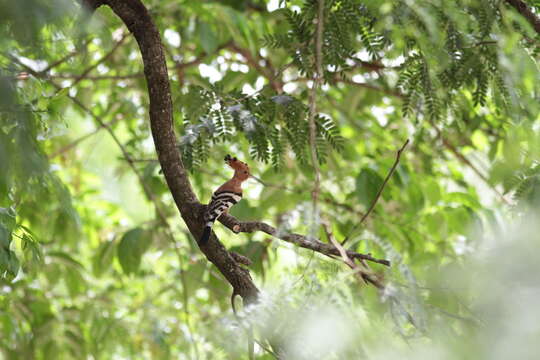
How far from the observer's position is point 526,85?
230 centimetres

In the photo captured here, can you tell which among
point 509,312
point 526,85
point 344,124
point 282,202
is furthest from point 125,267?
point 509,312

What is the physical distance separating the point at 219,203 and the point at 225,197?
0.34 feet

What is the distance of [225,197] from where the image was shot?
2.31 m

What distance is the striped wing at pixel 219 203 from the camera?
206 cm

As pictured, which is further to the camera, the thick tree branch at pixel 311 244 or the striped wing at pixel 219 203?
the striped wing at pixel 219 203

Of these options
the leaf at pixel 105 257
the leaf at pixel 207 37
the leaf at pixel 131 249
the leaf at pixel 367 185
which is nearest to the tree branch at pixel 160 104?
the leaf at pixel 367 185

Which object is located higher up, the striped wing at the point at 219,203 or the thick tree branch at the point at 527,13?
the thick tree branch at the point at 527,13

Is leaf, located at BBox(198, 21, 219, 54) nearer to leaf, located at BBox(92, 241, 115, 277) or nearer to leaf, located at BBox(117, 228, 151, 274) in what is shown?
leaf, located at BBox(117, 228, 151, 274)

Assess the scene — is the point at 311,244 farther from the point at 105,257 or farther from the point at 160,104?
the point at 105,257

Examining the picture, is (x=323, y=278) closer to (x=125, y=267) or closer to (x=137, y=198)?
(x=125, y=267)

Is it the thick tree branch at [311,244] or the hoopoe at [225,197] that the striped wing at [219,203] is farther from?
the thick tree branch at [311,244]

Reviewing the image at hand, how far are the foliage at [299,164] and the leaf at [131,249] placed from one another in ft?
0.04

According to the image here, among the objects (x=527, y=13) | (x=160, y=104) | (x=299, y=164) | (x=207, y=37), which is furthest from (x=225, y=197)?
(x=207, y=37)

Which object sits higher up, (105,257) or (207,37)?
(207,37)
